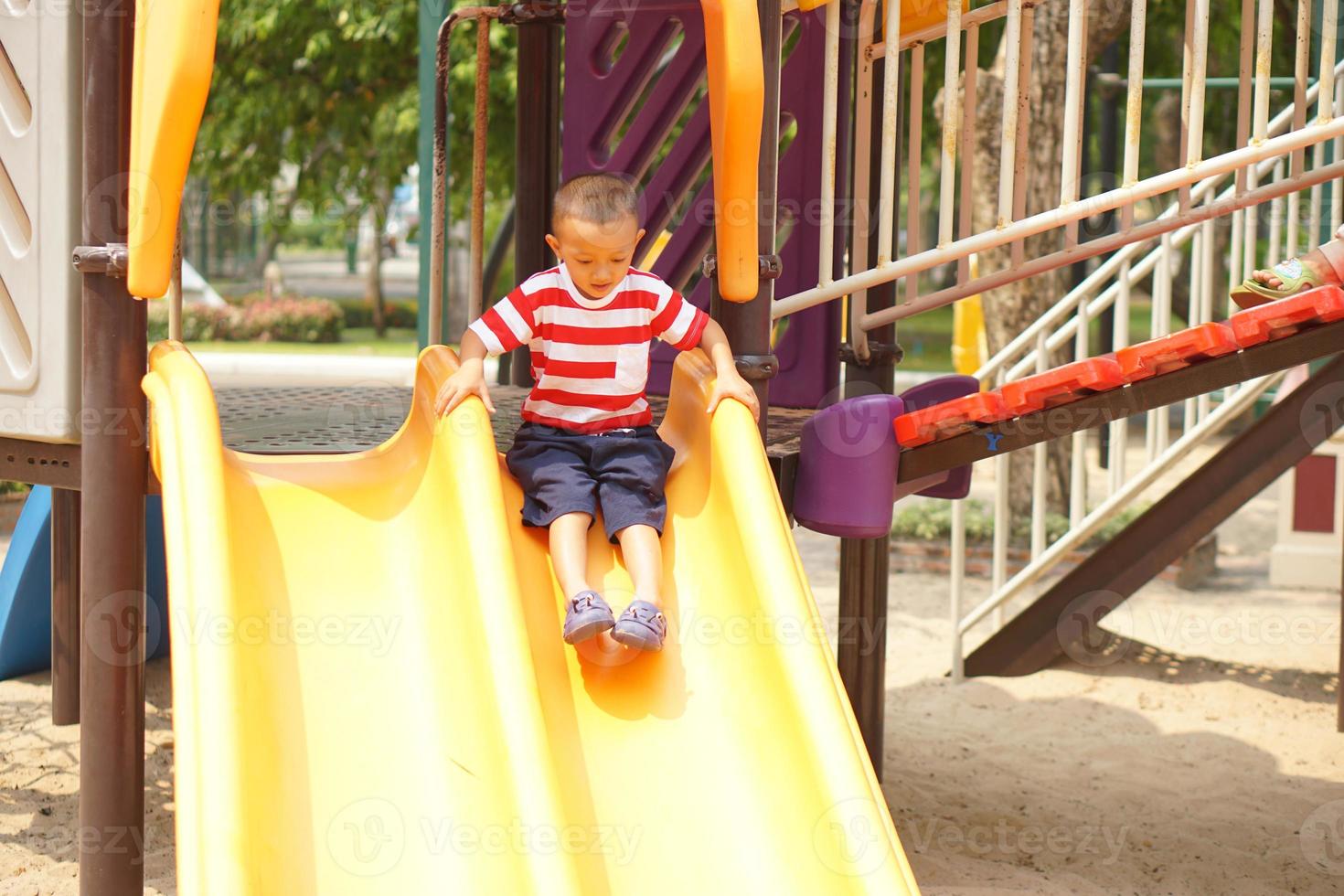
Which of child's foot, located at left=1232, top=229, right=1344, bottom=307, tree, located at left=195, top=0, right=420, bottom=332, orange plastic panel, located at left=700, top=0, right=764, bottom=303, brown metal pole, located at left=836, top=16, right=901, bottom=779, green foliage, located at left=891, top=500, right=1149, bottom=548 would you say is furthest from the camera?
tree, located at left=195, top=0, right=420, bottom=332

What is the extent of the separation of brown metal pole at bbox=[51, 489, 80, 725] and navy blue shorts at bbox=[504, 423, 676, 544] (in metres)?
2.71

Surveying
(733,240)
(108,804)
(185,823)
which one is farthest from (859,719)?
(185,823)

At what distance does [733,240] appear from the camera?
3.48 m

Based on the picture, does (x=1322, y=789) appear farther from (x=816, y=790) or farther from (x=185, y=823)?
(x=185, y=823)

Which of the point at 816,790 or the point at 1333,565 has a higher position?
the point at 816,790

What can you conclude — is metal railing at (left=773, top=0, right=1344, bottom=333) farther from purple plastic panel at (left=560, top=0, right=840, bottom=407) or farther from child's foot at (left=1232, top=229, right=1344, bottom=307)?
purple plastic panel at (left=560, top=0, right=840, bottom=407)

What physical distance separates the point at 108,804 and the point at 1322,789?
420 cm

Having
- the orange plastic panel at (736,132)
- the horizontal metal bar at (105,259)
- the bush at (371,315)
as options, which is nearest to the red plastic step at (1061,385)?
the orange plastic panel at (736,132)

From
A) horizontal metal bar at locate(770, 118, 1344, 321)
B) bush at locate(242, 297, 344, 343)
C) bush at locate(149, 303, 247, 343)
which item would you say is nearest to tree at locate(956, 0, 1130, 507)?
horizontal metal bar at locate(770, 118, 1344, 321)
